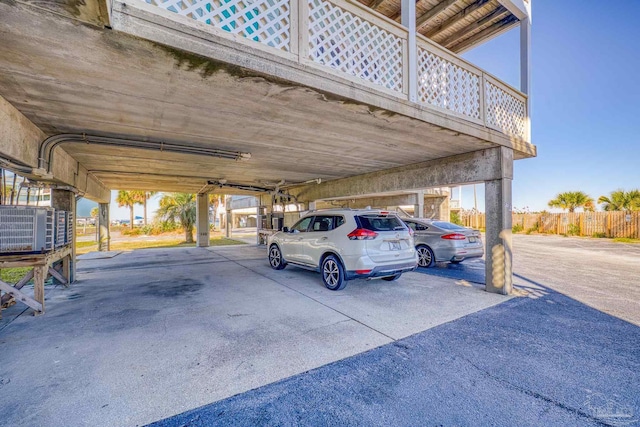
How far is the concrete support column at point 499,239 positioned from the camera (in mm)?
5797

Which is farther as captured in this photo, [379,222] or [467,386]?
[379,222]

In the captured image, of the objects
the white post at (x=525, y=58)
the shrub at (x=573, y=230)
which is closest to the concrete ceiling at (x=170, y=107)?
the white post at (x=525, y=58)

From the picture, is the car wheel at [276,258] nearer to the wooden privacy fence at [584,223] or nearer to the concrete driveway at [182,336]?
the concrete driveway at [182,336]

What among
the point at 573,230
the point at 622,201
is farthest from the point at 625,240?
the point at 622,201

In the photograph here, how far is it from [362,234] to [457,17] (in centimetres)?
541

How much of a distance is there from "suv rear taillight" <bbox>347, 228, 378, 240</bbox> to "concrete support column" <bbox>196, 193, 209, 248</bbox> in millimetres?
13105

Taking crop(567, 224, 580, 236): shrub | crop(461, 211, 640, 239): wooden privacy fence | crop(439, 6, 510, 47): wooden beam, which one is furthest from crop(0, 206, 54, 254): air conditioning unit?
crop(567, 224, 580, 236): shrub

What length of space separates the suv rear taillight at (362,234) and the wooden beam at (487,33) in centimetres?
580

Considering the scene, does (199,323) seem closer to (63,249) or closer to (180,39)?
(180,39)

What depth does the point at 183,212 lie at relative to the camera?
19.5 metres

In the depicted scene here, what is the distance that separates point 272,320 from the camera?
4.31m

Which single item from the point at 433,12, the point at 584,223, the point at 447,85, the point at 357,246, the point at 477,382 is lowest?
the point at 477,382

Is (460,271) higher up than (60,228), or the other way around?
(60,228)

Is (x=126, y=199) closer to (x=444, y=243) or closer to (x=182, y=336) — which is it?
(x=444, y=243)
